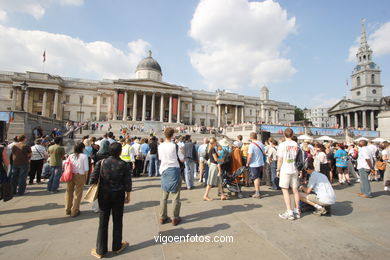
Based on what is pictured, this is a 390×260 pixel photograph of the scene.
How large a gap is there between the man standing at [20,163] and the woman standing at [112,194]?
16.7ft

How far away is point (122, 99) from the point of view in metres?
44.0

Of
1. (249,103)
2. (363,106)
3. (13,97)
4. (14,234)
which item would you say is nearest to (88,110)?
(13,97)

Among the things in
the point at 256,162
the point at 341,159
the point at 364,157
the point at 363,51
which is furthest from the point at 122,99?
the point at 363,51

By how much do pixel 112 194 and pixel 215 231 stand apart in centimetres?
205

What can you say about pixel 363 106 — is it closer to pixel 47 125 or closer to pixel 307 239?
pixel 307 239

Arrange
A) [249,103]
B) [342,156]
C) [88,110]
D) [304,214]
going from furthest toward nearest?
[249,103], [88,110], [342,156], [304,214]

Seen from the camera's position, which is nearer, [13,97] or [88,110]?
[13,97]

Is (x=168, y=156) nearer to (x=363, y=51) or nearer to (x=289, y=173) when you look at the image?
(x=289, y=173)

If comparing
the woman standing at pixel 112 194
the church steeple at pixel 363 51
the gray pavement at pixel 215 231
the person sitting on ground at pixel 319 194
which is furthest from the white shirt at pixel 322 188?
the church steeple at pixel 363 51

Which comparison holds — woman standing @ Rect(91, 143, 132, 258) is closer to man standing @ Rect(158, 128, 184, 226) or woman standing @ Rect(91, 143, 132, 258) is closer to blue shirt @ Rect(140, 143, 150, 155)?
man standing @ Rect(158, 128, 184, 226)

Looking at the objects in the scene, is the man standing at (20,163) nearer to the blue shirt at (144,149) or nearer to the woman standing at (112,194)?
the blue shirt at (144,149)

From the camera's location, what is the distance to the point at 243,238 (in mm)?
3387

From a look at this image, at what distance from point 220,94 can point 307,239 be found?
54090mm

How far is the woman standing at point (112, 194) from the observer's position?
9.50ft
